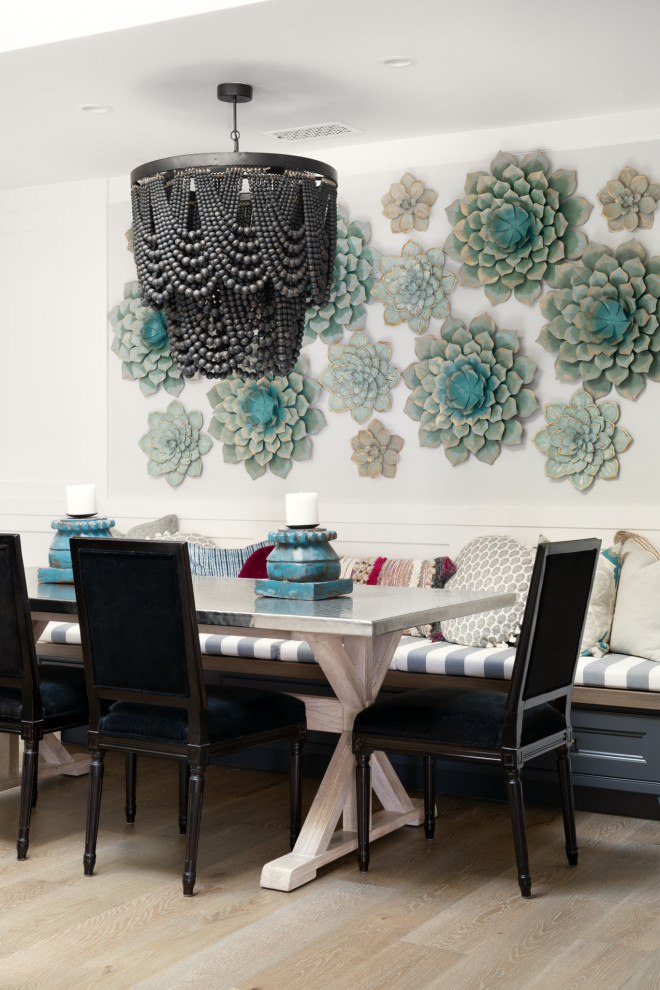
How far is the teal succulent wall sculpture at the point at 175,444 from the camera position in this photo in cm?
508

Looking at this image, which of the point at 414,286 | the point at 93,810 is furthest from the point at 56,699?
the point at 414,286

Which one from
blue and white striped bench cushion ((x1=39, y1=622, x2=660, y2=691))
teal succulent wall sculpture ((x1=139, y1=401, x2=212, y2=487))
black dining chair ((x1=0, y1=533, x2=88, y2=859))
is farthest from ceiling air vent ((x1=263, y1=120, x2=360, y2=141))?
black dining chair ((x1=0, y1=533, x2=88, y2=859))

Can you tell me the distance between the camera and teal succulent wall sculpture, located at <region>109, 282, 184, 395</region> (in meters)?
5.13

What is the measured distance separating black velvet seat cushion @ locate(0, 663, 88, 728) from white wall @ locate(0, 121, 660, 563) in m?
1.68

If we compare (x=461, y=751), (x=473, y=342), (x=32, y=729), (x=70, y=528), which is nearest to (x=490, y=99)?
(x=473, y=342)

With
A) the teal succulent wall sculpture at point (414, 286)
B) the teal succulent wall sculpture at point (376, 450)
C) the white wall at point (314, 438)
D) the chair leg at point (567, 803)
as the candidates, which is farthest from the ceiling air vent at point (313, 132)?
the chair leg at point (567, 803)

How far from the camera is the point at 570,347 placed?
4.26 metres

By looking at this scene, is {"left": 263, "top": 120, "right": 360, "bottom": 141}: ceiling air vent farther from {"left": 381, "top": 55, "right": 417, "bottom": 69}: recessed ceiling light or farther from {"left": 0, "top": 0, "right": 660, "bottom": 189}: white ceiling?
{"left": 381, "top": 55, "right": 417, "bottom": 69}: recessed ceiling light

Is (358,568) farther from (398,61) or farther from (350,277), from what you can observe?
(398,61)

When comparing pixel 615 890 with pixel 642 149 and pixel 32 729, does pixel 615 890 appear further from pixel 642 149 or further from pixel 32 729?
pixel 642 149

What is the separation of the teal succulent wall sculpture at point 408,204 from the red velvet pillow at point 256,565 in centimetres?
142

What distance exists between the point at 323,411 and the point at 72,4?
196cm

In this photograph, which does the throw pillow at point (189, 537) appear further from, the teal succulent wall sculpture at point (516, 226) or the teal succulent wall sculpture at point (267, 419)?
the teal succulent wall sculpture at point (516, 226)

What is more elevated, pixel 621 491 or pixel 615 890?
pixel 621 491
